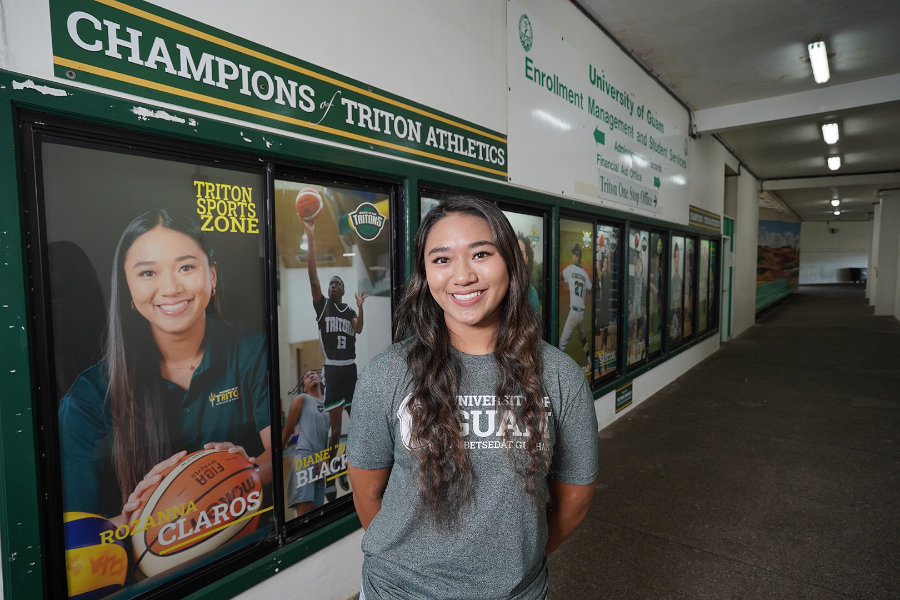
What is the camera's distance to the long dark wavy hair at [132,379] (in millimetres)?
1595

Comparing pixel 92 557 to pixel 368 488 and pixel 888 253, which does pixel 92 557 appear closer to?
pixel 368 488

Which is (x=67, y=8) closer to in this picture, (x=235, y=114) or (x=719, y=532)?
(x=235, y=114)

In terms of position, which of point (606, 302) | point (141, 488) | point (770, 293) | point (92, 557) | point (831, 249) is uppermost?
point (831, 249)

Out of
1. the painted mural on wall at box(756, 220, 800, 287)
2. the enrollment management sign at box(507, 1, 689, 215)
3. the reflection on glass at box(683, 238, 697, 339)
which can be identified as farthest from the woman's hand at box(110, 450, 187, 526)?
the painted mural on wall at box(756, 220, 800, 287)

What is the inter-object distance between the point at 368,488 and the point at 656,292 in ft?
19.0

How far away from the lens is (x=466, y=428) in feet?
3.59

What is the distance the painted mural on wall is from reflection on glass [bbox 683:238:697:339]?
61.5 ft

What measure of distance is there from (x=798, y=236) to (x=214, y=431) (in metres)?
31.0

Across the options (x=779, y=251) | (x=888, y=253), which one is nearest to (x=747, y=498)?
(x=888, y=253)

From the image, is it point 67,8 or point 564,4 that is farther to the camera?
point 564,4

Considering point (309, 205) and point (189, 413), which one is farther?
point (309, 205)

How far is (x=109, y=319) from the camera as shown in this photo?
1.58 m

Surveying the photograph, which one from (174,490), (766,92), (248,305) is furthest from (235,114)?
(766,92)

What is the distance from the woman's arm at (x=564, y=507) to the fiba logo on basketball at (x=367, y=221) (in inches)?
61.2
